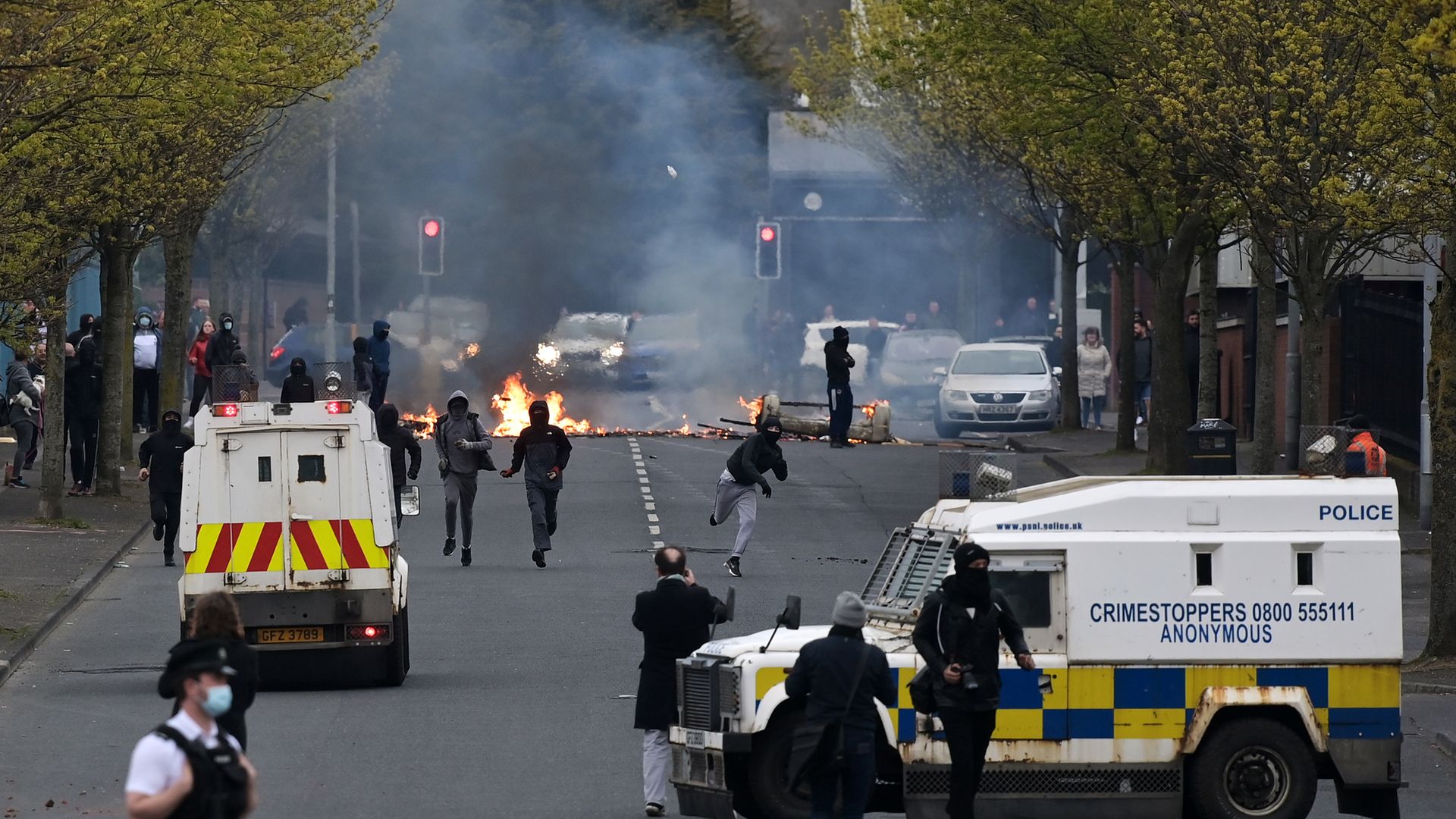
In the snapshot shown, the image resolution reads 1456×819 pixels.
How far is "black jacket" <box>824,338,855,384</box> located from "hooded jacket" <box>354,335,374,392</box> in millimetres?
6269

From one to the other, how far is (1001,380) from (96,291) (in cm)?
1945

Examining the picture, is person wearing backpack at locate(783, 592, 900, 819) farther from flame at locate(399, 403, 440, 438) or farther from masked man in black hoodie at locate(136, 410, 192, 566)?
flame at locate(399, 403, 440, 438)

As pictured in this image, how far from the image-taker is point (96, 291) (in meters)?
46.3

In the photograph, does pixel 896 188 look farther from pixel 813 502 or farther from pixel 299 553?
pixel 299 553

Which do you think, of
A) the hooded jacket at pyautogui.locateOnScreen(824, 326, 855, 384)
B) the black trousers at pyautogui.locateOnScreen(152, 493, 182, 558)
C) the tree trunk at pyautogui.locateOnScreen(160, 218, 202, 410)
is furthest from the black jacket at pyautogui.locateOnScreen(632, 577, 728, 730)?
the hooded jacket at pyautogui.locateOnScreen(824, 326, 855, 384)

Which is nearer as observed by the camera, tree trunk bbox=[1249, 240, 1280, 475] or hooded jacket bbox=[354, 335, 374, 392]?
tree trunk bbox=[1249, 240, 1280, 475]

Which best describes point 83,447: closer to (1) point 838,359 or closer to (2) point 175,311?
(2) point 175,311

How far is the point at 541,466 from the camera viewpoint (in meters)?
21.1

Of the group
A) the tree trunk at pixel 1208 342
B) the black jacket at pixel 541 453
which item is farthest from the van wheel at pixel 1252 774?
the tree trunk at pixel 1208 342

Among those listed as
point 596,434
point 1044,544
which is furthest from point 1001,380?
point 1044,544

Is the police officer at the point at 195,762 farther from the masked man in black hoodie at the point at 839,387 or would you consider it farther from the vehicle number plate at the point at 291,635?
the masked man in black hoodie at the point at 839,387

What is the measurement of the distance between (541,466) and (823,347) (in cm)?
2357

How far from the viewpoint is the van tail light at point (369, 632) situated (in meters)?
14.8

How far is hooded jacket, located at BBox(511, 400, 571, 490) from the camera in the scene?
69.0 feet
